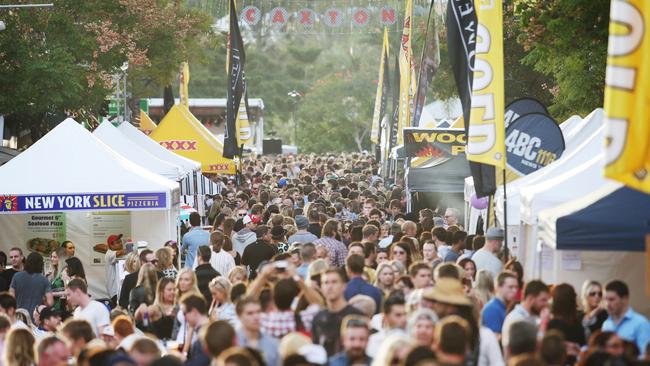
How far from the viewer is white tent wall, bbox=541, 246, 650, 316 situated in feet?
47.9

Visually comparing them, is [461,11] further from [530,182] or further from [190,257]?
[190,257]

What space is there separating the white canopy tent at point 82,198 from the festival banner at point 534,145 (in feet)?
17.5

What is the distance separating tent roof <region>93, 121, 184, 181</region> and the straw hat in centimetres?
1627

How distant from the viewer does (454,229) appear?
63.0ft

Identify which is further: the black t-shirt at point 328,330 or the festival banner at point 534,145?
the festival banner at point 534,145

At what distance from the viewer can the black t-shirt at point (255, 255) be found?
58.1ft

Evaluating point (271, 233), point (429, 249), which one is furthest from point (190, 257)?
point (429, 249)

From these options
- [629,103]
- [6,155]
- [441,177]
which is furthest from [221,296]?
[6,155]

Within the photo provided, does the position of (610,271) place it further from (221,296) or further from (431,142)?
(431,142)

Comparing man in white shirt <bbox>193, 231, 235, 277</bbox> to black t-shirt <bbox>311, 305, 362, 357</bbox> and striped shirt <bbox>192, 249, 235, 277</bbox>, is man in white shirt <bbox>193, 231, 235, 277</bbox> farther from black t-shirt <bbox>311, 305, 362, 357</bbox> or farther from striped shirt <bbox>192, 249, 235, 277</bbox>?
black t-shirt <bbox>311, 305, 362, 357</bbox>

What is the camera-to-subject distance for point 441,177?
2762 cm

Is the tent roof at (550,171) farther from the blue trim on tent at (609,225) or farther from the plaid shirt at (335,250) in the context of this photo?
the blue trim on tent at (609,225)

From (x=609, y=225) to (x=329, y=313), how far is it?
3.22m

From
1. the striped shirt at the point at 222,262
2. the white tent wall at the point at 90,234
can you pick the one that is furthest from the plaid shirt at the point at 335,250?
the white tent wall at the point at 90,234
